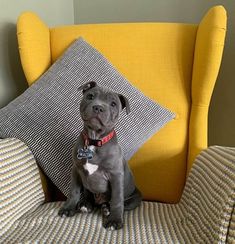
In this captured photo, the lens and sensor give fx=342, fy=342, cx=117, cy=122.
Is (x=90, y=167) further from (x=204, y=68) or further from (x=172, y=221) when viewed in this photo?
(x=204, y=68)

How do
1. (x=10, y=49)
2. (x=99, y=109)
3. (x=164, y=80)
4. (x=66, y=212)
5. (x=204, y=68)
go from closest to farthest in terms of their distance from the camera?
(x=99, y=109) < (x=66, y=212) < (x=204, y=68) < (x=164, y=80) < (x=10, y=49)

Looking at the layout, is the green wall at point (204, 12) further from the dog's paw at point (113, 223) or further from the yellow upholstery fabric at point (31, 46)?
the dog's paw at point (113, 223)

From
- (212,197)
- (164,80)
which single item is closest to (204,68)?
(164,80)

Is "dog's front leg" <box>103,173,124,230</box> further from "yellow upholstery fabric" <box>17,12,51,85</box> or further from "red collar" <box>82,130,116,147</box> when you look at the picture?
"yellow upholstery fabric" <box>17,12,51,85</box>

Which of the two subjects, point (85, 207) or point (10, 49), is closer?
point (85, 207)

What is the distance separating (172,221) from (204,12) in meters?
0.92

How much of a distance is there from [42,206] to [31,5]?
0.84 m

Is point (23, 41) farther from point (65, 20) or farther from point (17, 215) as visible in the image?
point (17, 215)

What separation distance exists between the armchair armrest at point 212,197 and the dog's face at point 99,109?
302 mm

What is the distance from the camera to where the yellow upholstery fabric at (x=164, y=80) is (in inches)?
46.6

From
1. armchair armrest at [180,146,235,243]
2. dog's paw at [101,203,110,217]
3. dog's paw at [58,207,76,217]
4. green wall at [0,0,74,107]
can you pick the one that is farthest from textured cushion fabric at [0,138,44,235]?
armchair armrest at [180,146,235,243]

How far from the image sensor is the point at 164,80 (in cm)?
123

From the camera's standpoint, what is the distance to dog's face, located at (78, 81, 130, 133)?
0.87m

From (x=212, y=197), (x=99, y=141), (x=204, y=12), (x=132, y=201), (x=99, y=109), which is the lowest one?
(x=132, y=201)
